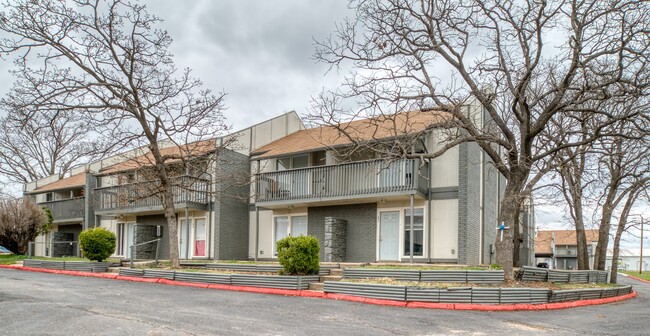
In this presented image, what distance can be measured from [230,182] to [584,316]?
55.7 ft

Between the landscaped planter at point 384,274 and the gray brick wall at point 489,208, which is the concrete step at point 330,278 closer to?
the landscaped planter at point 384,274

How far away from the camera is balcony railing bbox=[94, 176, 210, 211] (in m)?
24.5

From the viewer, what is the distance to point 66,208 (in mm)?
35719

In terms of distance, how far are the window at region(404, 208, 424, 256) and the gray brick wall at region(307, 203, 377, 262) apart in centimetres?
135

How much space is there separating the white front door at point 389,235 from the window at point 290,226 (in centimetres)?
394

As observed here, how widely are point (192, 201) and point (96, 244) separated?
538 cm

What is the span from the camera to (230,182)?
2592 cm

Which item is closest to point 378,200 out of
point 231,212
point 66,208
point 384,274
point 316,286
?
point 384,274

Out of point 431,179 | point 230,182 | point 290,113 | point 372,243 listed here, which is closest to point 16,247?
point 230,182

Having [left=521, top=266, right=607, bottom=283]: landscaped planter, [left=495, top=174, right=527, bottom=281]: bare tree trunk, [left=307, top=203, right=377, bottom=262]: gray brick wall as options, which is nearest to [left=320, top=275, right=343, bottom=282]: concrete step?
[left=495, top=174, right=527, bottom=281]: bare tree trunk

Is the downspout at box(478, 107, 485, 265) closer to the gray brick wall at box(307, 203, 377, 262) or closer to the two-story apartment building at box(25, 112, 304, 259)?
the gray brick wall at box(307, 203, 377, 262)

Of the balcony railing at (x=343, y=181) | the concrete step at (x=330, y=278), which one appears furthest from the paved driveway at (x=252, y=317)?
the balcony railing at (x=343, y=181)

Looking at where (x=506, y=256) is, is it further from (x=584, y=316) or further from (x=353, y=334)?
(x=353, y=334)

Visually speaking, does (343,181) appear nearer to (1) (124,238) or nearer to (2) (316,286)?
(2) (316,286)
